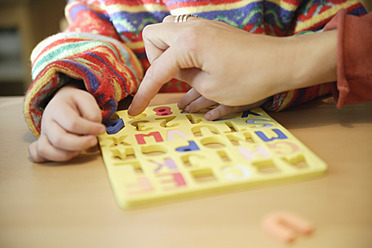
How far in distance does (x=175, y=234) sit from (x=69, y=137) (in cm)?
19

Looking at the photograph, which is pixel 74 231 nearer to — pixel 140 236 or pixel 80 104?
pixel 140 236

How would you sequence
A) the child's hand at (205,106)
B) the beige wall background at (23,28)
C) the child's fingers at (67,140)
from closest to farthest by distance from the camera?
the child's fingers at (67,140), the child's hand at (205,106), the beige wall background at (23,28)

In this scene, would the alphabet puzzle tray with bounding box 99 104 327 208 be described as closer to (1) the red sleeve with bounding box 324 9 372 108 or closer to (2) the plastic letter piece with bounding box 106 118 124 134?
(2) the plastic letter piece with bounding box 106 118 124 134

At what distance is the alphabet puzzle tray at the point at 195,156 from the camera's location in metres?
0.36

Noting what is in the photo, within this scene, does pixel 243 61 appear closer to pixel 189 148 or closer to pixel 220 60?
pixel 220 60

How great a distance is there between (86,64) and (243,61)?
0.77ft

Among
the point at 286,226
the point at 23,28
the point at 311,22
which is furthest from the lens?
the point at 23,28

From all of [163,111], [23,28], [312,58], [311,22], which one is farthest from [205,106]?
[23,28]

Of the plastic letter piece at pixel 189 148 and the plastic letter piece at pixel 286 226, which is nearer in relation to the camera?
the plastic letter piece at pixel 286 226

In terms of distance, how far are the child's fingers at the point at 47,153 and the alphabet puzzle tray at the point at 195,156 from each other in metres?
0.04

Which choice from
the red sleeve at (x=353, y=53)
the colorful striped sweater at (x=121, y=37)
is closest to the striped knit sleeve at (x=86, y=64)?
the colorful striped sweater at (x=121, y=37)

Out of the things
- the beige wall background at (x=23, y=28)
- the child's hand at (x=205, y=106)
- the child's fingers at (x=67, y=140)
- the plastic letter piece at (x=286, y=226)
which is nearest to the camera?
the plastic letter piece at (x=286, y=226)

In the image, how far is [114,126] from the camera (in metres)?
0.51

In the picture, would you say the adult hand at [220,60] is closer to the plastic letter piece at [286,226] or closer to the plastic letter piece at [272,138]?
the plastic letter piece at [272,138]
